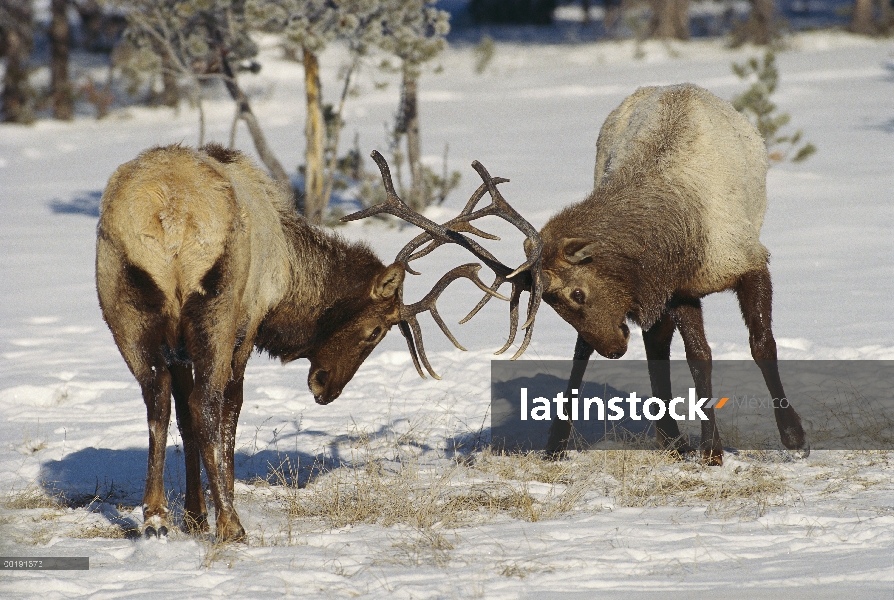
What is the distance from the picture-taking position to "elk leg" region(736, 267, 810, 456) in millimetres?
6562

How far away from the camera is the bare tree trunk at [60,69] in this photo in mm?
26125

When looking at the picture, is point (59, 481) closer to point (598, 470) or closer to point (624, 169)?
point (598, 470)

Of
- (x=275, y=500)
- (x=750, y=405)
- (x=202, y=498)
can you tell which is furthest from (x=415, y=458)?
(x=750, y=405)

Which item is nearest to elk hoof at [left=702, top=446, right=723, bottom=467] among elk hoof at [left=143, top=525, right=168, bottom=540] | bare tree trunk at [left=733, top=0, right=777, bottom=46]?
elk hoof at [left=143, top=525, right=168, bottom=540]

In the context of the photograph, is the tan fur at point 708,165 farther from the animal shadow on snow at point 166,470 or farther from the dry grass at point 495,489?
the animal shadow on snow at point 166,470

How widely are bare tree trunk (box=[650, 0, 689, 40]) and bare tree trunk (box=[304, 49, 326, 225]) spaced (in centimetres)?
1891

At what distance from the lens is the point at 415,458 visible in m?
6.70

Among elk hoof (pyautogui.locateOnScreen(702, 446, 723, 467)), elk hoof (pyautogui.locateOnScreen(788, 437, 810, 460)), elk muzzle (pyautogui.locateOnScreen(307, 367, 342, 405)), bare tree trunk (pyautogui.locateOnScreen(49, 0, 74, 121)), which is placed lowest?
bare tree trunk (pyautogui.locateOnScreen(49, 0, 74, 121))

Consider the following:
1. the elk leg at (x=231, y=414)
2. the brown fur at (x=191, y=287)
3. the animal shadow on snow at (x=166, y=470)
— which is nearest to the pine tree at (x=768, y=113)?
the animal shadow on snow at (x=166, y=470)

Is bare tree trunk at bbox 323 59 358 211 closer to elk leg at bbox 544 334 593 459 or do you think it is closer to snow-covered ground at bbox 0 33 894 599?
snow-covered ground at bbox 0 33 894 599

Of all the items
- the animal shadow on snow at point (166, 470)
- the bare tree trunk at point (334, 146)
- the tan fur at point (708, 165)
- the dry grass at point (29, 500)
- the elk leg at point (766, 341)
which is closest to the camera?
the dry grass at point (29, 500)

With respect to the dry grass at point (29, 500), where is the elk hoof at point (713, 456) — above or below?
above

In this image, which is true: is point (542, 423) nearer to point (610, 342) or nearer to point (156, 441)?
point (610, 342)

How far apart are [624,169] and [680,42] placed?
81.3ft
